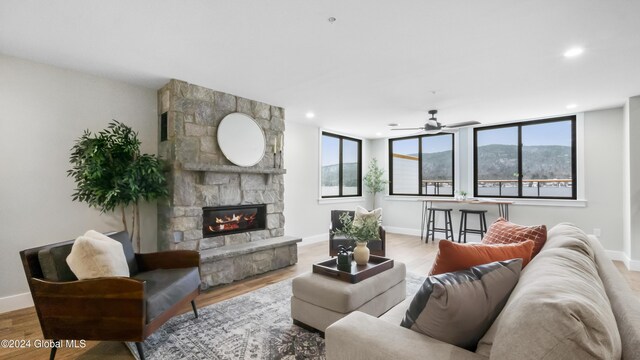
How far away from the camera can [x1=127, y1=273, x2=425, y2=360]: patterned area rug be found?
6.91ft

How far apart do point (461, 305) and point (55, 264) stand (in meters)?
2.52

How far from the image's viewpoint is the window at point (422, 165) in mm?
6555

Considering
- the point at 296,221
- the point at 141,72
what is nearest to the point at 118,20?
the point at 141,72

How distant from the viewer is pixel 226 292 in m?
3.30

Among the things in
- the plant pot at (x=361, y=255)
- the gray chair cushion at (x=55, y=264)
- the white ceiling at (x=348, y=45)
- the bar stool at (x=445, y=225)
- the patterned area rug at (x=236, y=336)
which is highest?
the white ceiling at (x=348, y=45)

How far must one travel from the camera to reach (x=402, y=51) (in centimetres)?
268

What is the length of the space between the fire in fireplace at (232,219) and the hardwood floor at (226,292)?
28.3 inches

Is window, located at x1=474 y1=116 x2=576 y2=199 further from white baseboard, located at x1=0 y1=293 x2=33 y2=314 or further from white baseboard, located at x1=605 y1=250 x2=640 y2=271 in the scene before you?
white baseboard, located at x1=0 y1=293 x2=33 y2=314

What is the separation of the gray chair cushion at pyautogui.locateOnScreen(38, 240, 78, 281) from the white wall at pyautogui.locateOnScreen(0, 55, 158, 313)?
4.37 ft

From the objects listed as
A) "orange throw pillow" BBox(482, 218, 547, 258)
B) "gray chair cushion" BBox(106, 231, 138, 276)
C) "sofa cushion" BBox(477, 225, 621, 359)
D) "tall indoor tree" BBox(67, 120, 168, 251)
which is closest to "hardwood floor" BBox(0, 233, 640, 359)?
"gray chair cushion" BBox(106, 231, 138, 276)

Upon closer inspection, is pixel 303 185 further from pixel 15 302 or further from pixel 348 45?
pixel 15 302

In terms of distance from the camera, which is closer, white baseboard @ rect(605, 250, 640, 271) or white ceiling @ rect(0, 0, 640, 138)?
white ceiling @ rect(0, 0, 640, 138)

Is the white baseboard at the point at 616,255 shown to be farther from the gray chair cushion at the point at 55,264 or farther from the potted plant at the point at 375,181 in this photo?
the gray chair cushion at the point at 55,264

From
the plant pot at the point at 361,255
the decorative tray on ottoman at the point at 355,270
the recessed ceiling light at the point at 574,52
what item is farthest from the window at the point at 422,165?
the plant pot at the point at 361,255
